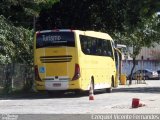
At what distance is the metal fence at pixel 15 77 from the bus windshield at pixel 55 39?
4.72m

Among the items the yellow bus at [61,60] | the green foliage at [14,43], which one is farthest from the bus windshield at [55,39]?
the green foliage at [14,43]

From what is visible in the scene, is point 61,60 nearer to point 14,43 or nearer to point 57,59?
point 57,59

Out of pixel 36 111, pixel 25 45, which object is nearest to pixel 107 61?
pixel 25 45

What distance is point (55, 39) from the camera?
29.8 metres

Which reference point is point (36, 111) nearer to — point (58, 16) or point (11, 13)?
point (11, 13)

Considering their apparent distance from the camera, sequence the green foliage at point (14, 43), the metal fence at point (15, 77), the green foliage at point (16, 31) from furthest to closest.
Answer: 1. the metal fence at point (15, 77)
2. the green foliage at point (16, 31)
3. the green foliage at point (14, 43)

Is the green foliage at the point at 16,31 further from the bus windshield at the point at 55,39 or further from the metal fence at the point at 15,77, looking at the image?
the bus windshield at the point at 55,39

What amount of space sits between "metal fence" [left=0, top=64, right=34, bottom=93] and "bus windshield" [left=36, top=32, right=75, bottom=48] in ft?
15.5

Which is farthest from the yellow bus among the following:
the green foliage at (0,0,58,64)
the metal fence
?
the metal fence

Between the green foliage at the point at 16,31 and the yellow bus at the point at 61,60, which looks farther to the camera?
the green foliage at the point at 16,31

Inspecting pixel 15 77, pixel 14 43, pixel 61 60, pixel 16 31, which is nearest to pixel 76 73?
pixel 61 60

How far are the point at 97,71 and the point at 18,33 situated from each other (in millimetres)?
5948

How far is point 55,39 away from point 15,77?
239 inches

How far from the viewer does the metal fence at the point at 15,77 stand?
3362 cm
